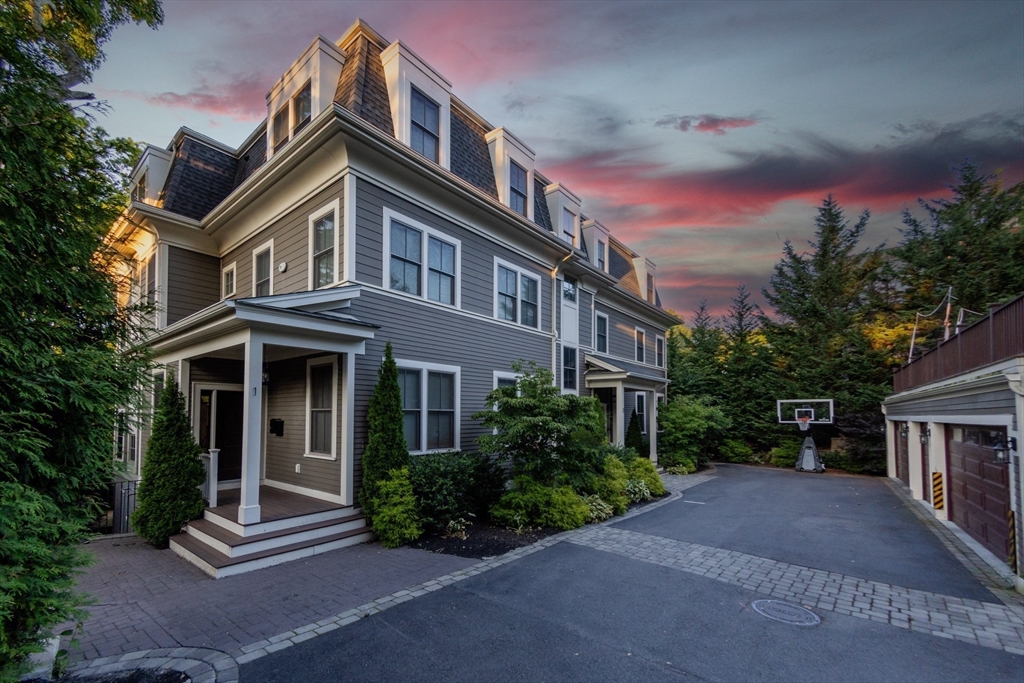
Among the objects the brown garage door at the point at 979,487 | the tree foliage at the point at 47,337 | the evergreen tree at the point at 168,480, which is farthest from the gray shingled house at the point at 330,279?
the brown garage door at the point at 979,487

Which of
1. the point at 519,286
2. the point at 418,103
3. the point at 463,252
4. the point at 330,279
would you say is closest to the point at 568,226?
the point at 519,286

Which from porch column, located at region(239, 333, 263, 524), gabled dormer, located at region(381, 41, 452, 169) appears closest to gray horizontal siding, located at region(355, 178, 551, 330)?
gabled dormer, located at region(381, 41, 452, 169)

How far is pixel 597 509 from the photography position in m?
9.30

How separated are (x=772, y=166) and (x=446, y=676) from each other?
54.5 feet

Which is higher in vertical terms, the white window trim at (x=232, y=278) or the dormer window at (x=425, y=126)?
the dormer window at (x=425, y=126)

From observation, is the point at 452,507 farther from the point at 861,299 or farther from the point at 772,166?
the point at 861,299

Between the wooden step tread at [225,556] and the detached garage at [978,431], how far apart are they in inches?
361

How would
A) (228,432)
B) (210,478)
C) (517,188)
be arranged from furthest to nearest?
1. (517,188)
2. (228,432)
3. (210,478)

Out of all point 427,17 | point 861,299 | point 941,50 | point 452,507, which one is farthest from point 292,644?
point 861,299

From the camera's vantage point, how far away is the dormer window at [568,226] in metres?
14.5

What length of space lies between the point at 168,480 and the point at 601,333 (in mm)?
13508

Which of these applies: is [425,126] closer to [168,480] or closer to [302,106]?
[302,106]

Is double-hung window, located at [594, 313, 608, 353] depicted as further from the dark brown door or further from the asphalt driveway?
the dark brown door

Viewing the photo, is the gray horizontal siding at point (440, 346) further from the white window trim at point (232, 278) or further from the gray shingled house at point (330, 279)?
the white window trim at point (232, 278)
